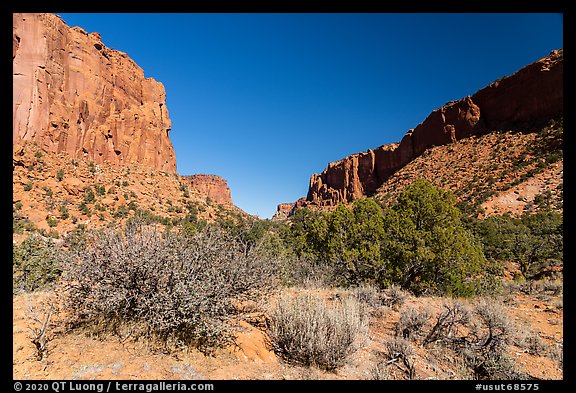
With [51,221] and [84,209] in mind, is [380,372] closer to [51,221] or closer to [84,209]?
[51,221]

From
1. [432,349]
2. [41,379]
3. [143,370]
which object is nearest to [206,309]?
[143,370]

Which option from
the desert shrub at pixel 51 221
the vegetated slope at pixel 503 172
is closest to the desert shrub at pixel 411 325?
the desert shrub at pixel 51 221

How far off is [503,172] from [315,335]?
46.7 m

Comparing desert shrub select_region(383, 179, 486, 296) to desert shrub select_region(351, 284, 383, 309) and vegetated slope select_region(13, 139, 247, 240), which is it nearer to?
desert shrub select_region(351, 284, 383, 309)

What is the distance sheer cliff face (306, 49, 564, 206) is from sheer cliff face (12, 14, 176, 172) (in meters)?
42.7

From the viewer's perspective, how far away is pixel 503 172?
3897 cm

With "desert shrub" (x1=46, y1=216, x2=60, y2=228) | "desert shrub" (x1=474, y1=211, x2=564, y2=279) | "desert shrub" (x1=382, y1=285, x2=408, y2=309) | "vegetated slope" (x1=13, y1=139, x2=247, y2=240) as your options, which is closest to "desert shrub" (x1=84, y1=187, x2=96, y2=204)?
"vegetated slope" (x1=13, y1=139, x2=247, y2=240)

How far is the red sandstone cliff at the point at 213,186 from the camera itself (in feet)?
374

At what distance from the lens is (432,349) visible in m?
4.82

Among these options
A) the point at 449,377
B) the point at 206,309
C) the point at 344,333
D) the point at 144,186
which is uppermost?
the point at 144,186

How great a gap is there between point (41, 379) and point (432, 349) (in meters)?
5.45

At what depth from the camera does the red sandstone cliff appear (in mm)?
114062

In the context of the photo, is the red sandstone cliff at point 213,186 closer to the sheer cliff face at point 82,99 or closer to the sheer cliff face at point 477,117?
the sheer cliff face at point 477,117
